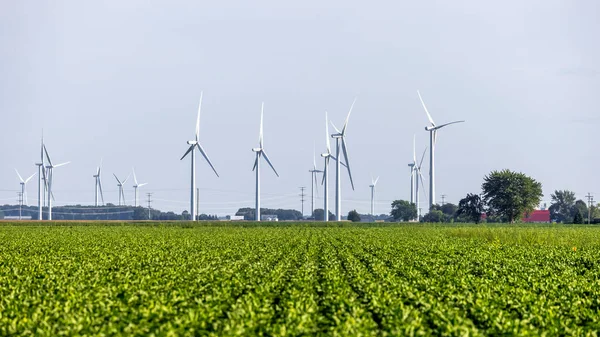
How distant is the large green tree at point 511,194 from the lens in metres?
146

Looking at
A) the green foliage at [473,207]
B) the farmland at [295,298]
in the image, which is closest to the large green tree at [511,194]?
the green foliage at [473,207]

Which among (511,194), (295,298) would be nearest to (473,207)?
(511,194)

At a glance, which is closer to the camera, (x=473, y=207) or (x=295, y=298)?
(x=295, y=298)

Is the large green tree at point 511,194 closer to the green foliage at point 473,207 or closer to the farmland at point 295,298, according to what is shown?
the green foliage at point 473,207

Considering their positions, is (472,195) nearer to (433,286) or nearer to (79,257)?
(79,257)

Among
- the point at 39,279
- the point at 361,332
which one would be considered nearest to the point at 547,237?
the point at 39,279

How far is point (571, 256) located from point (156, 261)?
2076 cm

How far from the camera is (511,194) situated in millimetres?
145125

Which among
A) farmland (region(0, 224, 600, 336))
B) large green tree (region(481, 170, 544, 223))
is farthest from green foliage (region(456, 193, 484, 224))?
farmland (region(0, 224, 600, 336))

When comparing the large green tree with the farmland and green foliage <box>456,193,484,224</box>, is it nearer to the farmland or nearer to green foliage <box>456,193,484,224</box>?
green foliage <box>456,193,484,224</box>

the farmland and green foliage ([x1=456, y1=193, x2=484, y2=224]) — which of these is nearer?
the farmland

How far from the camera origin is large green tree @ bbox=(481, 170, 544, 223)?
5738 inches

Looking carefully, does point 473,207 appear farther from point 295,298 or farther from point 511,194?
point 295,298

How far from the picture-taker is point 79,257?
38125mm
